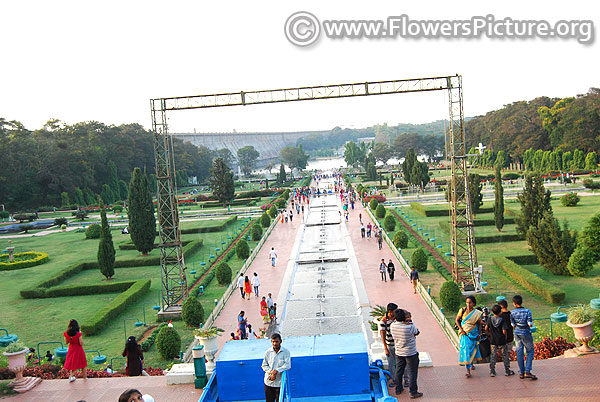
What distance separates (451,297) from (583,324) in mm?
6497

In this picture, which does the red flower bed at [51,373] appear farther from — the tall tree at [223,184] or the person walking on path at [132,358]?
the tall tree at [223,184]

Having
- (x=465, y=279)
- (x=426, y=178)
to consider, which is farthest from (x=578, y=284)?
(x=426, y=178)

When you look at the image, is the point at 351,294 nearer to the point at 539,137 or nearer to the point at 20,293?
the point at 20,293

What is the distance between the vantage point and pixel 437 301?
15375 millimetres

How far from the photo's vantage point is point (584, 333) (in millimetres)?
7797

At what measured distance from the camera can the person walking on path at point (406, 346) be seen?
667 cm

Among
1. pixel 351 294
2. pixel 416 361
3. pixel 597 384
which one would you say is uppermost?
pixel 416 361

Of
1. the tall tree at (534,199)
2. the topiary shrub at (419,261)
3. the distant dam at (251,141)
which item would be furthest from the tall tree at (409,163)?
the distant dam at (251,141)

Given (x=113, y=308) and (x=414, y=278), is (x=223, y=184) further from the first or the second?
(x=414, y=278)

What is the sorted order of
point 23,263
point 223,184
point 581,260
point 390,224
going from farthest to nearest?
point 223,184
point 390,224
point 23,263
point 581,260

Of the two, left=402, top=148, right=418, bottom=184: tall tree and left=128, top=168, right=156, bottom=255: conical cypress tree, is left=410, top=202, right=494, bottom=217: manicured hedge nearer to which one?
left=402, top=148, right=418, bottom=184: tall tree

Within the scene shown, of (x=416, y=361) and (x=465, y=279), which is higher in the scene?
(x=416, y=361)

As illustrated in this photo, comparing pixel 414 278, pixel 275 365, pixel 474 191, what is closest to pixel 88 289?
pixel 414 278

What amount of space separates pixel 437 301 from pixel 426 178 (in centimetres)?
3062
